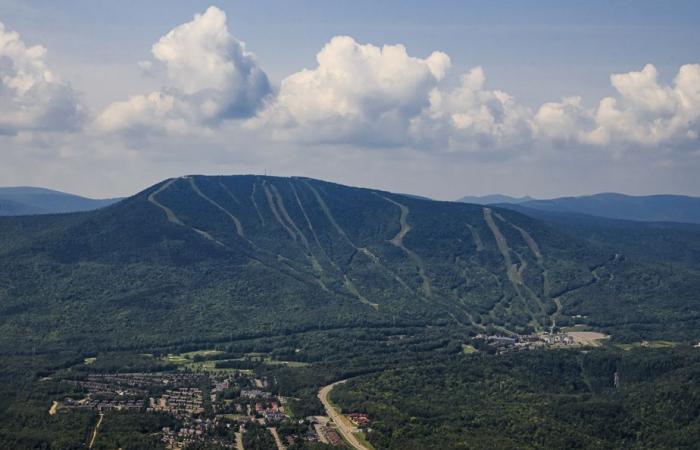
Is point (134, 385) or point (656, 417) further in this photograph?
point (134, 385)

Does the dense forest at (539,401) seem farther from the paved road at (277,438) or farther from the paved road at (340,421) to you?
the paved road at (277,438)

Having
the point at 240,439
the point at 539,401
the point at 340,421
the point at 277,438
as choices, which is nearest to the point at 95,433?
the point at 240,439

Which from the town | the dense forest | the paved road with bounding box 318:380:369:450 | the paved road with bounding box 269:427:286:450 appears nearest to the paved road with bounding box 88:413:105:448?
the town

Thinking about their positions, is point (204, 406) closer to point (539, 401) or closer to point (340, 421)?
point (340, 421)

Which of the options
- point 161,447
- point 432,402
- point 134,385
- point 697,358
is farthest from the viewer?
point 697,358

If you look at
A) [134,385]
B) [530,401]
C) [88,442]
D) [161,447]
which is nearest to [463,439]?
[530,401]

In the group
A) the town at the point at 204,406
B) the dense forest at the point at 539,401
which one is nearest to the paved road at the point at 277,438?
the town at the point at 204,406

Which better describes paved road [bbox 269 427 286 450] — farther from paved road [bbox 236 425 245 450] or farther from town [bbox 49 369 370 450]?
paved road [bbox 236 425 245 450]

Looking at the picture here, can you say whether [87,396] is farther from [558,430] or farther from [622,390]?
[622,390]

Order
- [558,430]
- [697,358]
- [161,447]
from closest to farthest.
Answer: [161,447], [558,430], [697,358]
